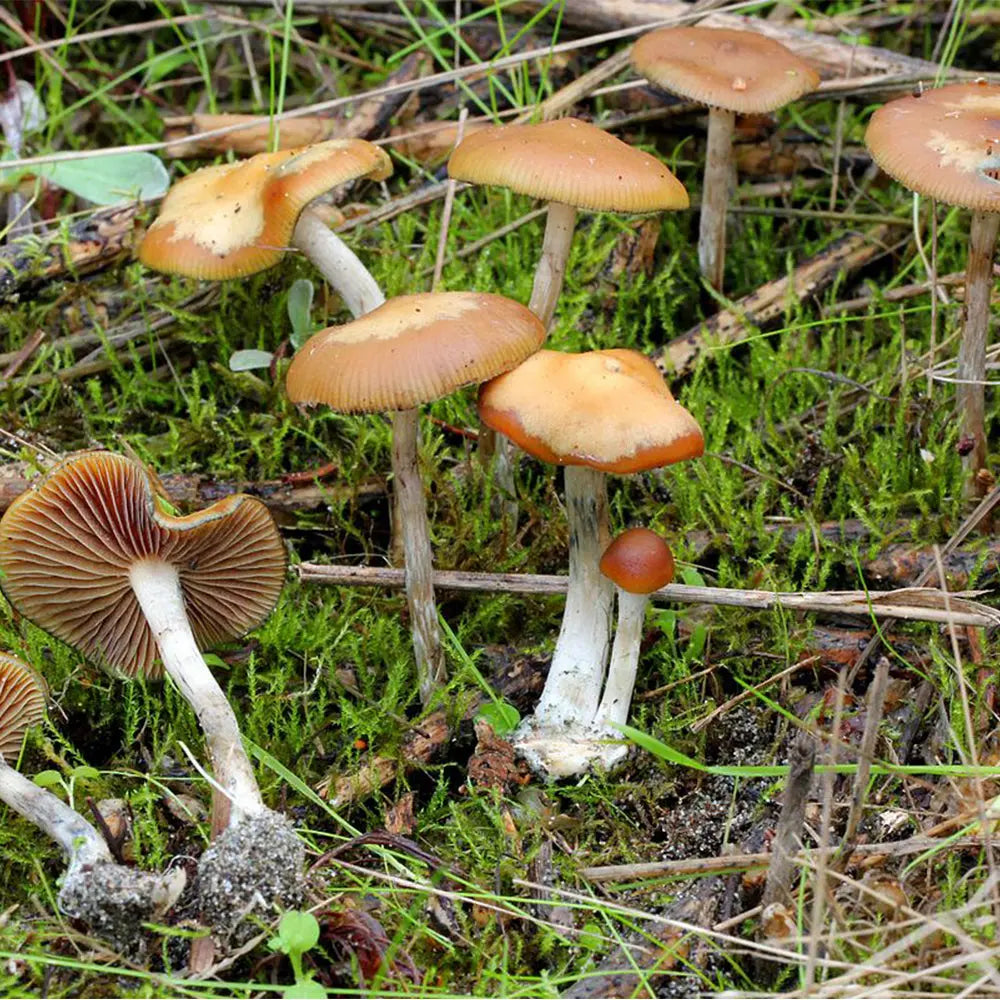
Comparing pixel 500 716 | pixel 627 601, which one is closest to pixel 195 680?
pixel 500 716

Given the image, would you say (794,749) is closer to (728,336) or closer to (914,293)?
(728,336)

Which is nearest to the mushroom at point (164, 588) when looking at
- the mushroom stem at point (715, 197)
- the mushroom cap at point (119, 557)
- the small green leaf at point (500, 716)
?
the mushroom cap at point (119, 557)

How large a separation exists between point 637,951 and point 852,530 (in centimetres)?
140

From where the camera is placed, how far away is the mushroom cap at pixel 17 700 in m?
2.52

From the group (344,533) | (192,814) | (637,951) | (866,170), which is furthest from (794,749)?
(866,170)

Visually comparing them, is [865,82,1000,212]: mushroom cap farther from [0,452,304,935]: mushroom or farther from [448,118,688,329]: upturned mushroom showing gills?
[0,452,304,935]: mushroom

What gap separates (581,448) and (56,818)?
4.33 ft

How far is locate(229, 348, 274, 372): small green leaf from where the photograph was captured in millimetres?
3309

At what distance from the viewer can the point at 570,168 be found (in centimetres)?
260

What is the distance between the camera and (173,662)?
2.55 m

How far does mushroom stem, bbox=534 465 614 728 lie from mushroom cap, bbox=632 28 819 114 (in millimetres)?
1228

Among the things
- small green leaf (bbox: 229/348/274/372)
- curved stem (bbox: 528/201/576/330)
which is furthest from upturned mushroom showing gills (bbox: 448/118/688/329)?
small green leaf (bbox: 229/348/274/372)

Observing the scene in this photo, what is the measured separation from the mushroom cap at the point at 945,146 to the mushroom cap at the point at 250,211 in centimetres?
128

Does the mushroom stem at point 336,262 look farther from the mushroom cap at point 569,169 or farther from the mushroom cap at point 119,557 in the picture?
the mushroom cap at point 119,557
